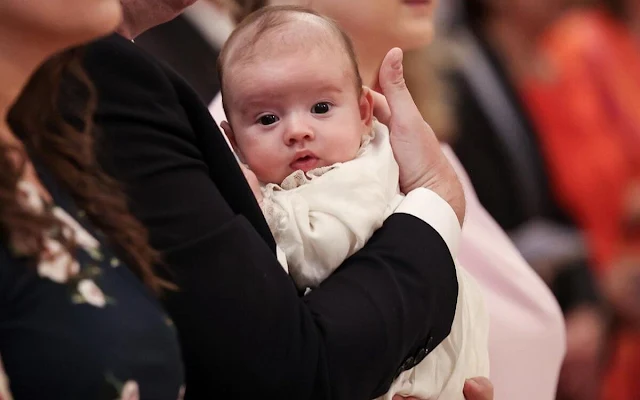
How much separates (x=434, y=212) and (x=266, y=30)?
0.31m

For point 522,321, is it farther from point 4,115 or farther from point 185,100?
point 4,115

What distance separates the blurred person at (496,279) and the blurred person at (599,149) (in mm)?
1557

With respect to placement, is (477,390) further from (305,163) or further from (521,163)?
(521,163)

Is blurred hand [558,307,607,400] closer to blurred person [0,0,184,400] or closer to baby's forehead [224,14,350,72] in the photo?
baby's forehead [224,14,350,72]

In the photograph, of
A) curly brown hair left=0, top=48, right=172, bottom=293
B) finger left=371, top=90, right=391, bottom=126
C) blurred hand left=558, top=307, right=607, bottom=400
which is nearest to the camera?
curly brown hair left=0, top=48, right=172, bottom=293

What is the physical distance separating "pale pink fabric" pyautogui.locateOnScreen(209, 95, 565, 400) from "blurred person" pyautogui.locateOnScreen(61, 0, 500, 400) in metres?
0.53

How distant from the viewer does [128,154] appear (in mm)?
1131

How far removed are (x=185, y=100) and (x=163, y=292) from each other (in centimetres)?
21

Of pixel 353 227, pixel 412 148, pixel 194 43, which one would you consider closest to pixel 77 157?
pixel 353 227

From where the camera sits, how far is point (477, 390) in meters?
1.43

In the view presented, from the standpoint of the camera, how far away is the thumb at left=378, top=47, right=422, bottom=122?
1481mm

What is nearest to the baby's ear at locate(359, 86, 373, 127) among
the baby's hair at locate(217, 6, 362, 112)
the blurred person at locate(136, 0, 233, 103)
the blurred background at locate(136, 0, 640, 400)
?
the baby's hair at locate(217, 6, 362, 112)

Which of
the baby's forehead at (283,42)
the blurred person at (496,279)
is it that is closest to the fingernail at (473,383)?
the blurred person at (496,279)

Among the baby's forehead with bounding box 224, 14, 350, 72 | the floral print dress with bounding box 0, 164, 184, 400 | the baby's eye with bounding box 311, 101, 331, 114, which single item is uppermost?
the baby's forehead with bounding box 224, 14, 350, 72
